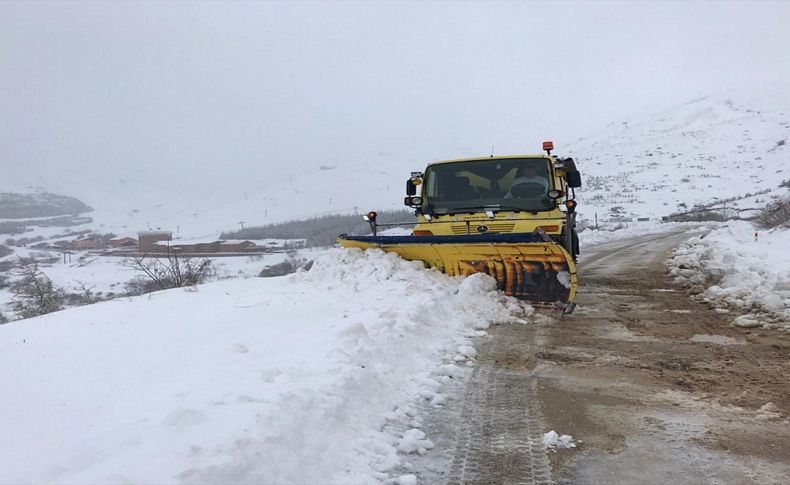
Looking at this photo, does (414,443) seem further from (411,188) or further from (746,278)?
(746,278)

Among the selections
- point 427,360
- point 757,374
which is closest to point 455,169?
point 427,360

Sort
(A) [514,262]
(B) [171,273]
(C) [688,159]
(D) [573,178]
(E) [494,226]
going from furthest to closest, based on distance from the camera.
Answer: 1. (C) [688,159]
2. (B) [171,273]
3. (D) [573,178]
4. (E) [494,226]
5. (A) [514,262]

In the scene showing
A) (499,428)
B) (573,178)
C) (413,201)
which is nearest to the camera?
(499,428)

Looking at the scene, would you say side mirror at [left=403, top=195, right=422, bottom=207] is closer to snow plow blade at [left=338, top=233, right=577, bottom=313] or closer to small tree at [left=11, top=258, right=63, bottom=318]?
snow plow blade at [left=338, top=233, right=577, bottom=313]

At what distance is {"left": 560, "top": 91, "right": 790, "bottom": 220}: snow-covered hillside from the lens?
55656mm

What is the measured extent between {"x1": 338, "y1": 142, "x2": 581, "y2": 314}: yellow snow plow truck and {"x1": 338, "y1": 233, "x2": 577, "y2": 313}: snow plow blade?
0.01 m

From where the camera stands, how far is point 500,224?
7.66 meters

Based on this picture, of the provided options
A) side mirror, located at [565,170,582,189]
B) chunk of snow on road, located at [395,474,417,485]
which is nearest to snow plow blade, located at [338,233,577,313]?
side mirror, located at [565,170,582,189]

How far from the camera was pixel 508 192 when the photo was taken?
8242 millimetres

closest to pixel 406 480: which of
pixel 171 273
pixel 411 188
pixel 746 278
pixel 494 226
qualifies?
pixel 494 226

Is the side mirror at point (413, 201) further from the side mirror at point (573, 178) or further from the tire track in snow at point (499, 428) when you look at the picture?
the tire track in snow at point (499, 428)

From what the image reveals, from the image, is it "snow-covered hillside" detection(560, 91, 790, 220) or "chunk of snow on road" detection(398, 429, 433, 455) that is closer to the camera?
"chunk of snow on road" detection(398, 429, 433, 455)

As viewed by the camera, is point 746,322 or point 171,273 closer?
point 746,322

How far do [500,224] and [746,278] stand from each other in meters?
3.63
